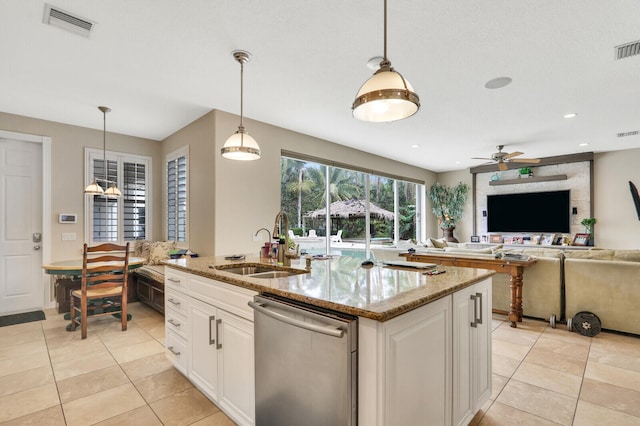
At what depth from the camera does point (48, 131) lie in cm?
457

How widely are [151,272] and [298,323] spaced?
368 cm

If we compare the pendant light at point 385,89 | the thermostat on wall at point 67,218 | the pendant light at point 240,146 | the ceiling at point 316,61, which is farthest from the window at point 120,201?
the pendant light at point 385,89

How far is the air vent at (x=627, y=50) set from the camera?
8.54 ft

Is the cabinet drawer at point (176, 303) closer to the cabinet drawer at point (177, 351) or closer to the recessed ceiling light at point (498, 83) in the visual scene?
the cabinet drawer at point (177, 351)

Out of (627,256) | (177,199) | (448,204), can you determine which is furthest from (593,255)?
(177,199)

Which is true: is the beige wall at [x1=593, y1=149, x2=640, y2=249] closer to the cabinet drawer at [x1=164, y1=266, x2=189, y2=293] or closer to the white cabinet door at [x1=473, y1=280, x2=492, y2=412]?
the white cabinet door at [x1=473, y1=280, x2=492, y2=412]

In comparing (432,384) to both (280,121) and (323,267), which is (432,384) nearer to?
(323,267)

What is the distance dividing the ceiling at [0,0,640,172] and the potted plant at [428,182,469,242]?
3904 mm

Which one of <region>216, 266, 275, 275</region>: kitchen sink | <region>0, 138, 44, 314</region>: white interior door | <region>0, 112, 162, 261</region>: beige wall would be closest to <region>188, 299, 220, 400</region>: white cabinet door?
<region>216, 266, 275, 275</region>: kitchen sink

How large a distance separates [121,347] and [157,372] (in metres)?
0.85

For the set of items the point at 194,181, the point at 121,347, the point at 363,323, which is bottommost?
the point at 121,347

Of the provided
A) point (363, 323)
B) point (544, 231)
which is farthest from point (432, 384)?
point (544, 231)

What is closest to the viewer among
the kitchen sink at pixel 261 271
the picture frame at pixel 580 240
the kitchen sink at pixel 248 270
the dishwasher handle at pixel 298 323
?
the dishwasher handle at pixel 298 323

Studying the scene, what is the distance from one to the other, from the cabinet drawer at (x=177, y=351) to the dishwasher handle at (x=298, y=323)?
49.3 inches
